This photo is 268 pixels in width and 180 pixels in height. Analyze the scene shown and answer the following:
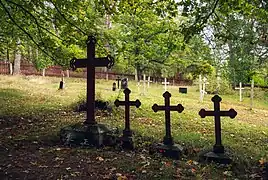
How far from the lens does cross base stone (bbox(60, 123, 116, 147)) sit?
22.3ft

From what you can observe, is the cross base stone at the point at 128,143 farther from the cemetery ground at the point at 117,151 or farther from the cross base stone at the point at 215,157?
the cross base stone at the point at 215,157

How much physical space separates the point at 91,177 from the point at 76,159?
989mm

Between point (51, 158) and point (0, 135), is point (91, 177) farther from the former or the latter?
point (0, 135)

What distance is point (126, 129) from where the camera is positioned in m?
6.85

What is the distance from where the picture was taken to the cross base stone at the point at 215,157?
19.3ft

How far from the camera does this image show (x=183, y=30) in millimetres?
7609

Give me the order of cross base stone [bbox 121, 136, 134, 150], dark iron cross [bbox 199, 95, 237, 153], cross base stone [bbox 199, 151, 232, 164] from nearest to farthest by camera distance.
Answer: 1. cross base stone [bbox 199, 151, 232, 164]
2. dark iron cross [bbox 199, 95, 237, 153]
3. cross base stone [bbox 121, 136, 134, 150]

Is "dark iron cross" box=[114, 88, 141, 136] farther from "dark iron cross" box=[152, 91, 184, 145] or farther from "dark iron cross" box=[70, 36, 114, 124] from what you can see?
"dark iron cross" box=[70, 36, 114, 124]

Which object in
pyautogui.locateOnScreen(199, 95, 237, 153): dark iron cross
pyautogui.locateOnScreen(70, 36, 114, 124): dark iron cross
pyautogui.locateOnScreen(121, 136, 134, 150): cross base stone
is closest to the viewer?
pyautogui.locateOnScreen(199, 95, 237, 153): dark iron cross

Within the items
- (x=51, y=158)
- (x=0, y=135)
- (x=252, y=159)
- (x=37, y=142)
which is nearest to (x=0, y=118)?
(x=0, y=135)

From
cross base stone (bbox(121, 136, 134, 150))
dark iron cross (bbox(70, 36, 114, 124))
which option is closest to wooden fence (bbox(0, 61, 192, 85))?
dark iron cross (bbox(70, 36, 114, 124))

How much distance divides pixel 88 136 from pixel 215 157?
2751mm

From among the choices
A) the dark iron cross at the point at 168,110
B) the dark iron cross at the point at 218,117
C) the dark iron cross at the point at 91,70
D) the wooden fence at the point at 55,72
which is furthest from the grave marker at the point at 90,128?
the wooden fence at the point at 55,72

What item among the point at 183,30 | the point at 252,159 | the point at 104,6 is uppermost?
the point at 104,6
